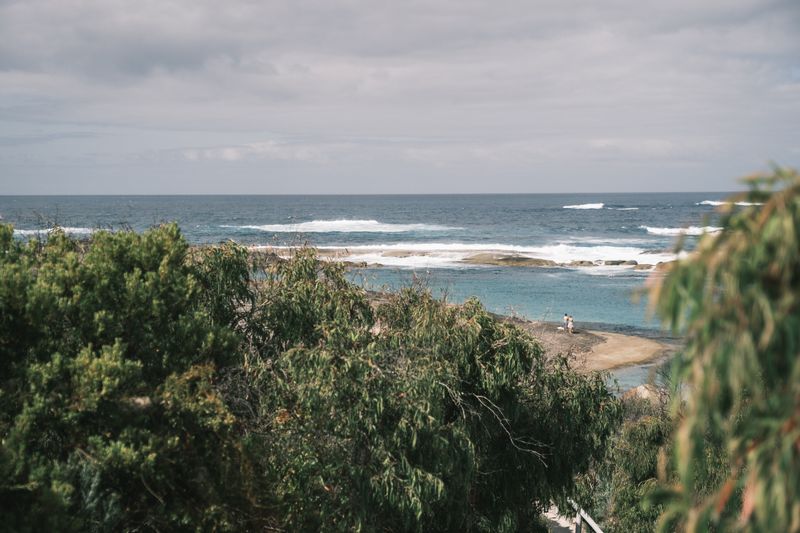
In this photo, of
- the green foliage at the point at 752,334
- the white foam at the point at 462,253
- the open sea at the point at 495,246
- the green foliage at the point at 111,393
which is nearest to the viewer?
the green foliage at the point at 752,334

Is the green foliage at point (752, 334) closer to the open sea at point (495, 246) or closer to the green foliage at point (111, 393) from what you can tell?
the open sea at point (495, 246)

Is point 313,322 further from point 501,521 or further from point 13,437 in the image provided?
point 13,437

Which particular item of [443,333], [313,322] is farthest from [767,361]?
[313,322]

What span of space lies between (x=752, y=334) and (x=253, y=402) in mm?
8952

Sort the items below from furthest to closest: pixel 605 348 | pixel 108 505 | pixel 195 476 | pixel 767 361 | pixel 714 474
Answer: pixel 605 348 < pixel 714 474 < pixel 195 476 < pixel 108 505 < pixel 767 361

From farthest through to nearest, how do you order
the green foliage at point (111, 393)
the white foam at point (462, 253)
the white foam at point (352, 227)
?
the white foam at point (352, 227) → the white foam at point (462, 253) → the green foliage at point (111, 393)

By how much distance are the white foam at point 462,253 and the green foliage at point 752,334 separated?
2203 inches

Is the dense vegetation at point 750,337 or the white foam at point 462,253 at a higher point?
the dense vegetation at point 750,337

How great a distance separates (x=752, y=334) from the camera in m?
4.16

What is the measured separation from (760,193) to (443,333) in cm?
846

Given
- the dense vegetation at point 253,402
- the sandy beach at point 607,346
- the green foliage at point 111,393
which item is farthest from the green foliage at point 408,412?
the sandy beach at point 607,346

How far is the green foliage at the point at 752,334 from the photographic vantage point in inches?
157

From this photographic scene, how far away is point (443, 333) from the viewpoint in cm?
1248

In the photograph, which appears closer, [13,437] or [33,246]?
[13,437]
